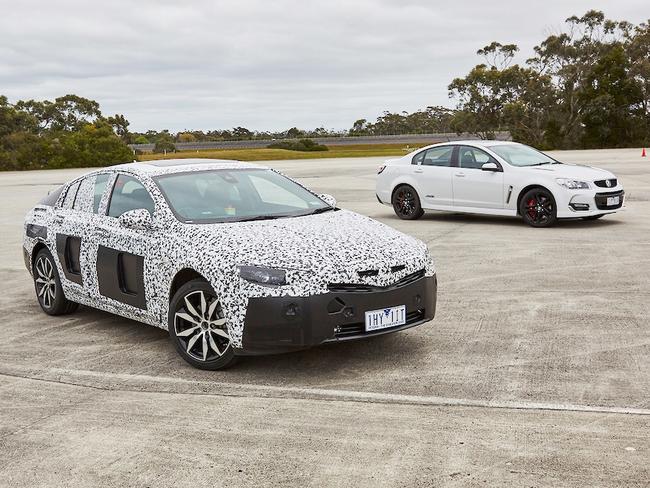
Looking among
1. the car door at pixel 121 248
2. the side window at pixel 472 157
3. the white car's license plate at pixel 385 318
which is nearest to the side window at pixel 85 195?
the car door at pixel 121 248

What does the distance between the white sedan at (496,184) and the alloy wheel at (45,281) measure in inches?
356

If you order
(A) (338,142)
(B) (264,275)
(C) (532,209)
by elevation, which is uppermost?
(B) (264,275)

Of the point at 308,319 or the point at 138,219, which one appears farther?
the point at 138,219

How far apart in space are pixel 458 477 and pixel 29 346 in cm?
443

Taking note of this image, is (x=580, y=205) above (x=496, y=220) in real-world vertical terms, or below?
above

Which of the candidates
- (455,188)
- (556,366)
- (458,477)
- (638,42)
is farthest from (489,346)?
(638,42)

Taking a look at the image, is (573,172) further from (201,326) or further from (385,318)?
(201,326)

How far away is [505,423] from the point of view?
17.1 feet

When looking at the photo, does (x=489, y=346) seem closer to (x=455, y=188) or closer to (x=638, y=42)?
(x=455, y=188)

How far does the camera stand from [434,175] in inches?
656

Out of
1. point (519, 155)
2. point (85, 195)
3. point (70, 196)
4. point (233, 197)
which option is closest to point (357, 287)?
point (233, 197)

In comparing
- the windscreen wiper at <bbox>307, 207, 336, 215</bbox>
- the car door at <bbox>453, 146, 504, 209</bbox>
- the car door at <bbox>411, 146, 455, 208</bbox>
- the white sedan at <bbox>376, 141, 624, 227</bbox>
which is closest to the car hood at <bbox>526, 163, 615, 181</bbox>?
the white sedan at <bbox>376, 141, 624, 227</bbox>

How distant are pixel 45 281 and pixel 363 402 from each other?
4320 millimetres

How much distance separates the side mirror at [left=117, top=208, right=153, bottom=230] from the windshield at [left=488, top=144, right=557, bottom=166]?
32.4 ft
